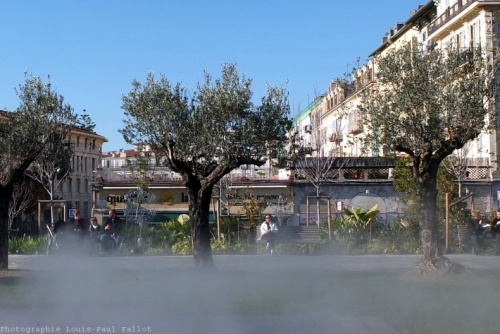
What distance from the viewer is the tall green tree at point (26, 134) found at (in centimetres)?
1619

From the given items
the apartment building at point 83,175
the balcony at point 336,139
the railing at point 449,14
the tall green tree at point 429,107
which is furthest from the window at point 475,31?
the apartment building at point 83,175

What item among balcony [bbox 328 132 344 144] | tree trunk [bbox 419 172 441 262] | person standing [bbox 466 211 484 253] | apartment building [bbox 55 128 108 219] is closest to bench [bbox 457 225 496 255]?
person standing [bbox 466 211 484 253]

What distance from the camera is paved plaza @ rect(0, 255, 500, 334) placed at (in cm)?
972

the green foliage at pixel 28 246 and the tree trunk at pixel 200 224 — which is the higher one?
the tree trunk at pixel 200 224

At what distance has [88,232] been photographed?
22047 millimetres

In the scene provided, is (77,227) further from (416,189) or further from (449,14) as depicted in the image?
(449,14)

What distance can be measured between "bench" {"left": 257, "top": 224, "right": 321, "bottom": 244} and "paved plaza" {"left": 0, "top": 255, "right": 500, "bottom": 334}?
214 centimetres

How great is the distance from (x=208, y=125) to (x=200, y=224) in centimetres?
246

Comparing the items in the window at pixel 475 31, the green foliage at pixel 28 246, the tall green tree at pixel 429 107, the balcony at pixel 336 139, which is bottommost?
the green foliage at pixel 28 246

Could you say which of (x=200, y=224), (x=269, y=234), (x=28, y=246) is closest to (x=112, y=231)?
(x=28, y=246)

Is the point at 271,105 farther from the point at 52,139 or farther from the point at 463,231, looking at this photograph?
the point at 463,231

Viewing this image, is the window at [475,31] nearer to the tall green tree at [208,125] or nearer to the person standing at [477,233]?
the person standing at [477,233]

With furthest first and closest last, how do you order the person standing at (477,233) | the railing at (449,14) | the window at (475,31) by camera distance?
the railing at (449,14)
the window at (475,31)
the person standing at (477,233)

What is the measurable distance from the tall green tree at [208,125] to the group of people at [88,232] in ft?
23.6
